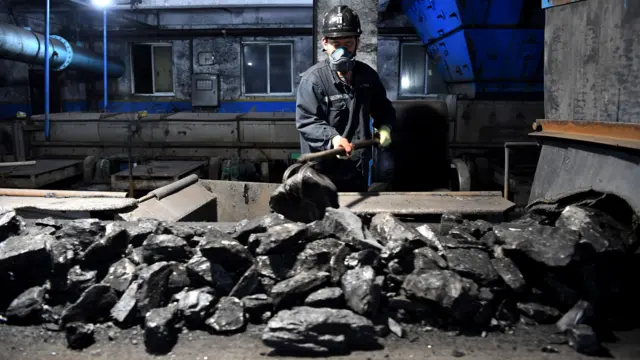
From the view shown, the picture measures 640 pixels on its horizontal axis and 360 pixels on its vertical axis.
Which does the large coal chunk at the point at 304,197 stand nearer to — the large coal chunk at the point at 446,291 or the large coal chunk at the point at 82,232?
the large coal chunk at the point at 446,291

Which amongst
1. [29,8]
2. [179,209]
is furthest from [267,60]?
[179,209]

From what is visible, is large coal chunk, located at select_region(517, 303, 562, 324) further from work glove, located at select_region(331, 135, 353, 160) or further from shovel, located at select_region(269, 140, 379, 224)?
work glove, located at select_region(331, 135, 353, 160)

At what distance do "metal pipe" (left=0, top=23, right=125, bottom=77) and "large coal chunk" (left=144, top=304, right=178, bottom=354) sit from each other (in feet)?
24.7

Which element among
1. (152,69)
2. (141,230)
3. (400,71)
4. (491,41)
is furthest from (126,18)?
(141,230)

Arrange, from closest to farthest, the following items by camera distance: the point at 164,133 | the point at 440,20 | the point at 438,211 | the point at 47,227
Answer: the point at 47,227 → the point at 438,211 → the point at 440,20 → the point at 164,133

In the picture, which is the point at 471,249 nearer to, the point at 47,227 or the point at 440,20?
the point at 47,227

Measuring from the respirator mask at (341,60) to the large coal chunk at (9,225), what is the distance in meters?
2.07

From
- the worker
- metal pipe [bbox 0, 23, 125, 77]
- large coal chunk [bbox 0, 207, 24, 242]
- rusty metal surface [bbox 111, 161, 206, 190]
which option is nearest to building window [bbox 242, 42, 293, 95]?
metal pipe [bbox 0, 23, 125, 77]

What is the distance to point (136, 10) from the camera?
11.3 meters

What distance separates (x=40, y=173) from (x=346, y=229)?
18.7 ft

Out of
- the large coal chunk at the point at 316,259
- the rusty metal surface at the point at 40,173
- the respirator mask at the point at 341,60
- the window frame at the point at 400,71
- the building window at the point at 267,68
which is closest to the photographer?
the large coal chunk at the point at 316,259

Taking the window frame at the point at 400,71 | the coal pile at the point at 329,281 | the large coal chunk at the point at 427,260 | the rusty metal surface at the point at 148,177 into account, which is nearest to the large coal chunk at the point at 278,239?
the coal pile at the point at 329,281

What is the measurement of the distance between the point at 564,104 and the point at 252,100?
956 cm

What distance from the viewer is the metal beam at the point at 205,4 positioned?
11039mm
